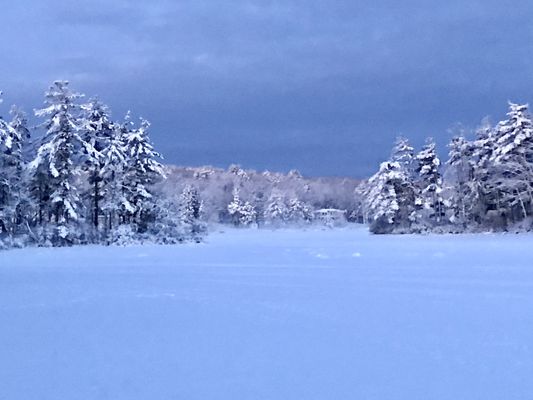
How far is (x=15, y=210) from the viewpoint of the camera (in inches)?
1184

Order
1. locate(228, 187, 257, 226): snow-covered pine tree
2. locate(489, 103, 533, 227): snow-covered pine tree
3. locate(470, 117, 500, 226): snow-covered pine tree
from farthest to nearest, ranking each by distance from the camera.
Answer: locate(228, 187, 257, 226): snow-covered pine tree < locate(470, 117, 500, 226): snow-covered pine tree < locate(489, 103, 533, 227): snow-covered pine tree

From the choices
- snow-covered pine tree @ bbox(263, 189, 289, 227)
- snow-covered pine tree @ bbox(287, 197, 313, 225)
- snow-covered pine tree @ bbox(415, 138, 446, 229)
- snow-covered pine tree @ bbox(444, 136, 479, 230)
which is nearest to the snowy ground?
snow-covered pine tree @ bbox(444, 136, 479, 230)

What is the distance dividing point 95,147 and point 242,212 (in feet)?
217

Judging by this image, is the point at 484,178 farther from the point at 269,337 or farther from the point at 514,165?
the point at 269,337

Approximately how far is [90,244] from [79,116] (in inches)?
321

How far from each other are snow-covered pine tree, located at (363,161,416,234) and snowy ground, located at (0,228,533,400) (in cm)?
3810

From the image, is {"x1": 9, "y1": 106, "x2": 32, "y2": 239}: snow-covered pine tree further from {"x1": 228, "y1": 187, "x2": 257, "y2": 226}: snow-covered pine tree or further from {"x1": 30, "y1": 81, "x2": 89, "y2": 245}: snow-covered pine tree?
{"x1": 228, "y1": 187, "x2": 257, "y2": 226}: snow-covered pine tree

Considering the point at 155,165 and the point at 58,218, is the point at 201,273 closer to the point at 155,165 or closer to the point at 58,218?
the point at 58,218

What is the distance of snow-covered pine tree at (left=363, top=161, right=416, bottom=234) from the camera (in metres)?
52.2

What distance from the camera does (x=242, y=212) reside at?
102 meters

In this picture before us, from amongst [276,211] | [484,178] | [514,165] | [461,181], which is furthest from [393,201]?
[276,211]

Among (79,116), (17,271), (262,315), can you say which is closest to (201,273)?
(17,271)

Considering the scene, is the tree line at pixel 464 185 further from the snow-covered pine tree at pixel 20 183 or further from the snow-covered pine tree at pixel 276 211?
the snow-covered pine tree at pixel 276 211

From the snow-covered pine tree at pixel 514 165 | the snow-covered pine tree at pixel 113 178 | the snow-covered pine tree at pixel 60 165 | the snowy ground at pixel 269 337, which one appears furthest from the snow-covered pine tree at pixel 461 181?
the snowy ground at pixel 269 337
